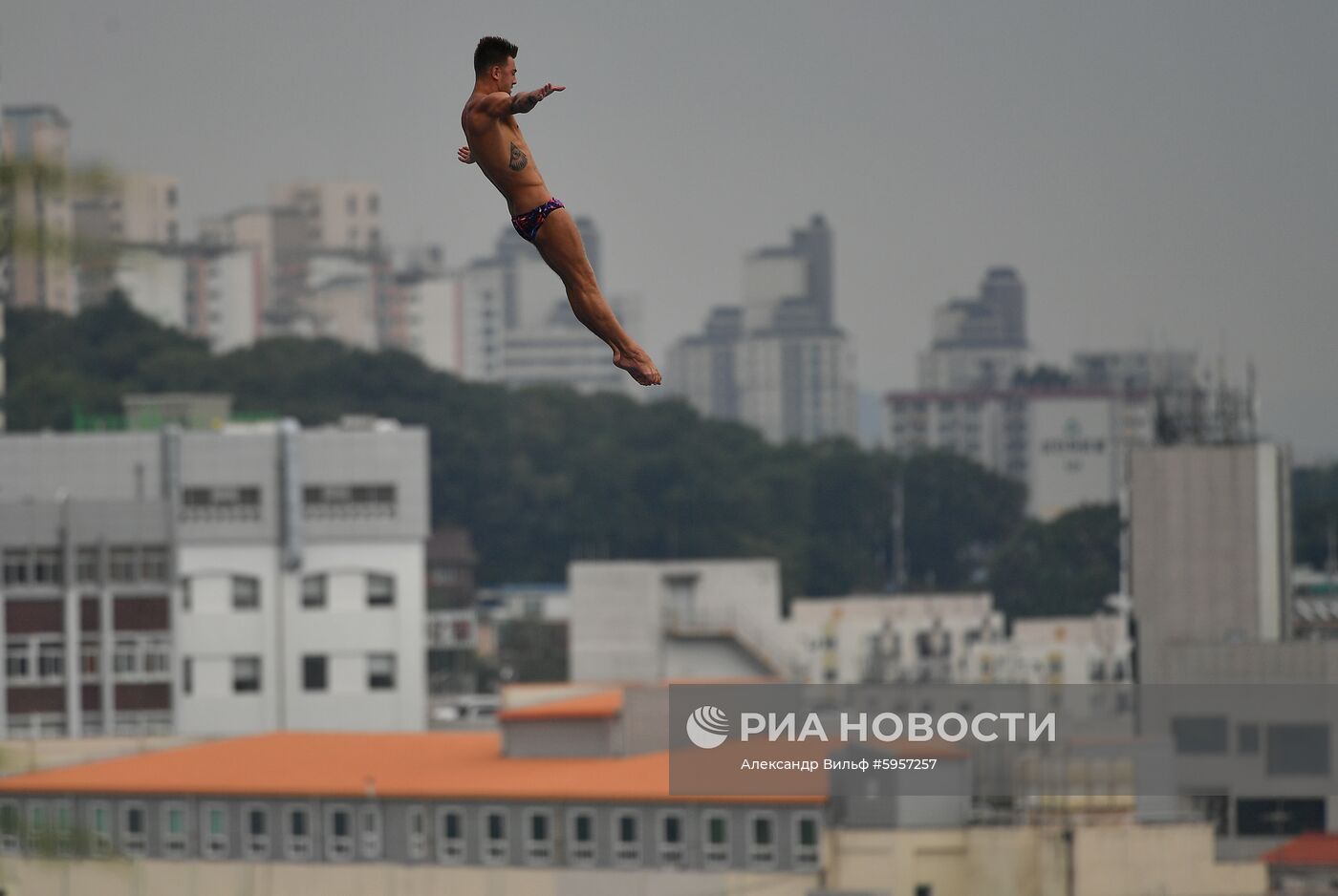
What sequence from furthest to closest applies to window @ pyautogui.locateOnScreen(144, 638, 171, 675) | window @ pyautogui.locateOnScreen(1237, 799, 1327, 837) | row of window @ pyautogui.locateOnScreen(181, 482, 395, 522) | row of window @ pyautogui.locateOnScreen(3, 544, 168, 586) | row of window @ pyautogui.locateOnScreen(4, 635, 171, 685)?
row of window @ pyautogui.locateOnScreen(181, 482, 395, 522) < window @ pyautogui.locateOnScreen(144, 638, 171, 675) < row of window @ pyautogui.locateOnScreen(3, 544, 168, 586) < row of window @ pyautogui.locateOnScreen(4, 635, 171, 685) < window @ pyautogui.locateOnScreen(1237, 799, 1327, 837)

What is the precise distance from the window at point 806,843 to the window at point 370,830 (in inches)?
406

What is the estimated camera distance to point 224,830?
218ft

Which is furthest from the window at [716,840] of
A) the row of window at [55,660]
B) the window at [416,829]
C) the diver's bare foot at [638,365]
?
the diver's bare foot at [638,365]

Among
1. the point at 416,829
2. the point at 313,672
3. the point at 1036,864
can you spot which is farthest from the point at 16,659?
the point at 1036,864

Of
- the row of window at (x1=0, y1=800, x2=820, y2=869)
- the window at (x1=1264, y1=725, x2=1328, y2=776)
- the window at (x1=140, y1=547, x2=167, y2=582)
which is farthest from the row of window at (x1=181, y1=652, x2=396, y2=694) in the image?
the row of window at (x1=0, y1=800, x2=820, y2=869)

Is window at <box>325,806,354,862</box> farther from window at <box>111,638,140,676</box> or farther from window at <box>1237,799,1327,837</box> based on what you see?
window at <box>111,638,140,676</box>

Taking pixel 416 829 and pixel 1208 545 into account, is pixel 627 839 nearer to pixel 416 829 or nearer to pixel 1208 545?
pixel 416 829

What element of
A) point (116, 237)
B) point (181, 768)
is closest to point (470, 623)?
point (181, 768)

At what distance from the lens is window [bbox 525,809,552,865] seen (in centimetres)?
6378

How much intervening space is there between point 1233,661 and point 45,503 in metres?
41.2

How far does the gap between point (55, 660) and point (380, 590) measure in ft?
41.8

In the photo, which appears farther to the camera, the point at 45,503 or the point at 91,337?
the point at 91,337

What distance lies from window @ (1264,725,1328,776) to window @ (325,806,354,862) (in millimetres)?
30361

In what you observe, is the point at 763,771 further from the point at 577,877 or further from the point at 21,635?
the point at 21,635
